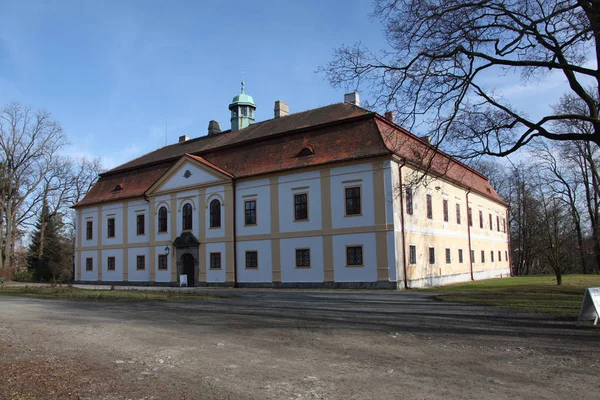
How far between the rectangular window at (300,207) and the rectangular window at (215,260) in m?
6.29

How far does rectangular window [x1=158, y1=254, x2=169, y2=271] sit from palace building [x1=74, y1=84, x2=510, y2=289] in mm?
72

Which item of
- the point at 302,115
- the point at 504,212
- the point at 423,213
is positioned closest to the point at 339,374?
the point at 423,213

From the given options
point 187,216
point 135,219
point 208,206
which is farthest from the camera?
point 135,219

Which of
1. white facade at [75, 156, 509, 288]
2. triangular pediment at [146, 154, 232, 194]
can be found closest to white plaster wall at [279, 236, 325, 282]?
white facade at [75, 156, 509, 288]

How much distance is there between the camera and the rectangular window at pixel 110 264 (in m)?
37.2

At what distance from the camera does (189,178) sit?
32250 millimetres

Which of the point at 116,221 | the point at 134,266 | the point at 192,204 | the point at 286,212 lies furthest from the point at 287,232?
the point at 116,221

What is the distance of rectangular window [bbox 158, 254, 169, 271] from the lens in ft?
109

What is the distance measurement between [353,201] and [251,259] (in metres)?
7.42

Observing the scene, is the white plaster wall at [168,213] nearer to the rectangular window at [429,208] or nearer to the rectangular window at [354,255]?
the rectangular window at [354,255]

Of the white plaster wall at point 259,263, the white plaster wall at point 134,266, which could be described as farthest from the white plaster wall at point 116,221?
the white plaster wall at point 259,263

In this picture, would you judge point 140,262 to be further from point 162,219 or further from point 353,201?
point 353,201

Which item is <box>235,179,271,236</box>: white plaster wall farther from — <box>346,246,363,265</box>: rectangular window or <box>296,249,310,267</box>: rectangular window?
<box>346,246,363,265</box>: rectangular window

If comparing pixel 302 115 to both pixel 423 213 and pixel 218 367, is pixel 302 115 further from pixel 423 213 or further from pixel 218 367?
pixel 218 367
